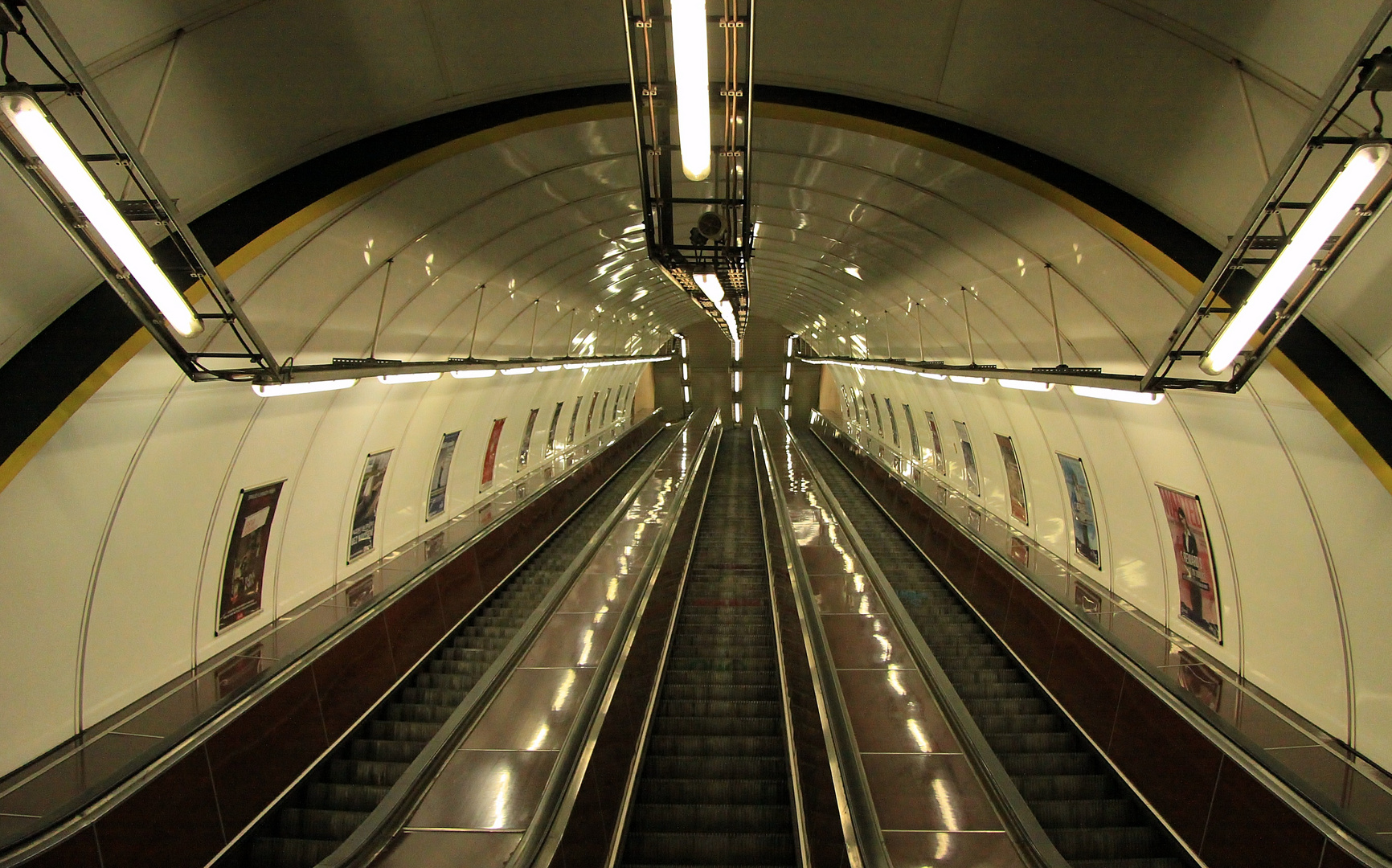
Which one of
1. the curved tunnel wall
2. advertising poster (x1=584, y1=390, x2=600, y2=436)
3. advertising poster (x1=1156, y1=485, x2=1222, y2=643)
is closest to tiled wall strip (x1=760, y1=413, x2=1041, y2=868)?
the curved tunnel wall

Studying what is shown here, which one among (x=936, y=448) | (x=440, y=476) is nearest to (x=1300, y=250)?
(x=440, y=476)

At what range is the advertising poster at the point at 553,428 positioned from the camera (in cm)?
1825

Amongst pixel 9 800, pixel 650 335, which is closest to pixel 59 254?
pixel 9 800

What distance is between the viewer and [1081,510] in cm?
945

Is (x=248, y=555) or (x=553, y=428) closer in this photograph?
(x=248, y=555)

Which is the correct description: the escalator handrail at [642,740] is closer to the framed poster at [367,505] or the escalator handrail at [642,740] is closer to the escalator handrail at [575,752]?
the escalator handrail at [575,752]

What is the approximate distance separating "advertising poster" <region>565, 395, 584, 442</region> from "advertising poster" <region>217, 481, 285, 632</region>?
513 inches

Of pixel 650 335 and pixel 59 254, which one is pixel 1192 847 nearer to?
pixel 59 254

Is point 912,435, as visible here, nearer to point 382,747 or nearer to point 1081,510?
point 1081,510

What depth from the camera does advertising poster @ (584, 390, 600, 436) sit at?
76.3 feet

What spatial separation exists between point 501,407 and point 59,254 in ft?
32.7

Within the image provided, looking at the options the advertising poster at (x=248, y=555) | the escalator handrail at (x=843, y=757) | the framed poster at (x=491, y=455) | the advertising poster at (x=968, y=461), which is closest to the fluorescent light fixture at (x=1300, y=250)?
the escalator handrail at (x=843, y=757)

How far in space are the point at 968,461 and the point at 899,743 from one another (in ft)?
29.9

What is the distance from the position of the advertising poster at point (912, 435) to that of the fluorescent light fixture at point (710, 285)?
1041 centimetres
